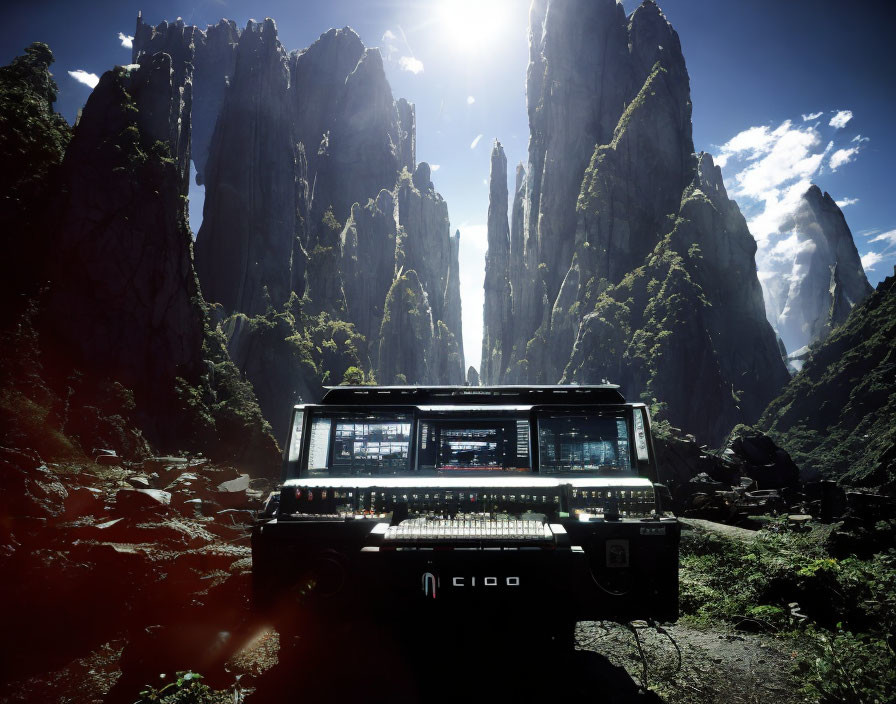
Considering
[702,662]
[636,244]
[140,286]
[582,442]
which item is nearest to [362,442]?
[582,442]

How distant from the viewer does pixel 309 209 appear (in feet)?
322

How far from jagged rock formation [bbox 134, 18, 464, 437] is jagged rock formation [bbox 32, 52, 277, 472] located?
29136 mm

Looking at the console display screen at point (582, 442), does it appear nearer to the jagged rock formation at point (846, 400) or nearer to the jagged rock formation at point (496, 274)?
the jagged rock formation at point (846, 400)

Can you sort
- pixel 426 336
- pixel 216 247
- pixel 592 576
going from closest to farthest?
pixel 592 576
pixel 216 247
pixel 426 336

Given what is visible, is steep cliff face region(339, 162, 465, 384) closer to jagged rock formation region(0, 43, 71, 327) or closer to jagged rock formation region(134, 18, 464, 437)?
jagged rock formation region(134, 18, 464, 437)

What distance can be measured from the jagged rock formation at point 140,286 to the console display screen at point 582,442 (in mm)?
31345

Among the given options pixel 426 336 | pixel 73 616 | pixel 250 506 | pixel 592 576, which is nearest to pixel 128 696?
pixel 73 616

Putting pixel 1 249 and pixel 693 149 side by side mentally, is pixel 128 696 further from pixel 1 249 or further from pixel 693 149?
pixel 693 149

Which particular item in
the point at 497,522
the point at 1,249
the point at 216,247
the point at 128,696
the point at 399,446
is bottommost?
the point at 128,696

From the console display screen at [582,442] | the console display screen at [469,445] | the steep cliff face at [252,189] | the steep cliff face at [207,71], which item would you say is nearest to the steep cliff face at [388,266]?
the steep cliff face at [252,189]

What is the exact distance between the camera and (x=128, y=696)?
499 cm

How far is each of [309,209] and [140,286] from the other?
220 ft

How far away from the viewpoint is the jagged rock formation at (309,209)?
7338 cm

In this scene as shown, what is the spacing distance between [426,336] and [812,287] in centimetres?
13217
